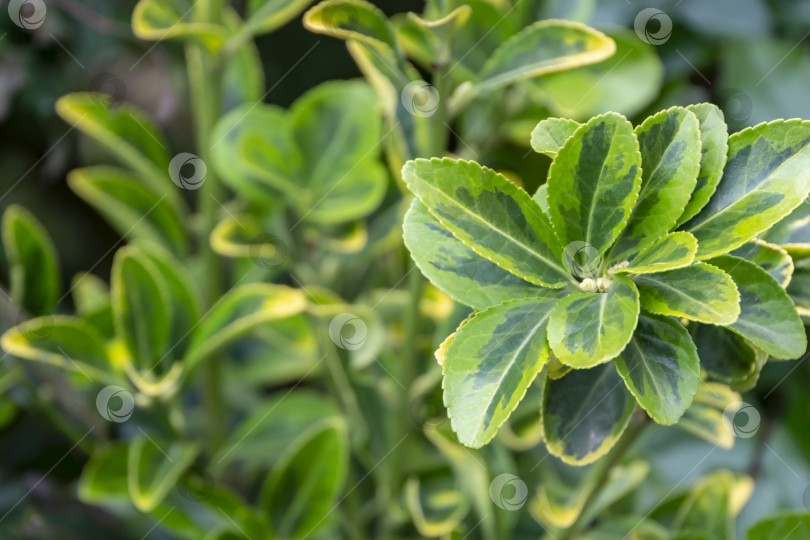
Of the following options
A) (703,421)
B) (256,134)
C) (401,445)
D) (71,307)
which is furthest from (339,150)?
(71,307)

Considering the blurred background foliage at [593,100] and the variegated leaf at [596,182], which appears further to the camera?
the blurred background foliage at [593,100]

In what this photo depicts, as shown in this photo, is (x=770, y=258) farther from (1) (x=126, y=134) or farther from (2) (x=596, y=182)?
(1) (x=126, y=134)

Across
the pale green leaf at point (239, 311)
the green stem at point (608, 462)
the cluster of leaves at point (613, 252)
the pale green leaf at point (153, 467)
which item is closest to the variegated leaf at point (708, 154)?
the cluster of leaves at point (613, 252)

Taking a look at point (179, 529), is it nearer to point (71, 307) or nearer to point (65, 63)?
point (71, 307)

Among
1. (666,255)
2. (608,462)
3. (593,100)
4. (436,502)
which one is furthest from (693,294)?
(593,100)

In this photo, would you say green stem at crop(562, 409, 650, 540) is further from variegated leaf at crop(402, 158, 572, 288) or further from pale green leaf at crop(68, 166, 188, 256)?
pale green leaf at crop(68, 166, 188, 256)

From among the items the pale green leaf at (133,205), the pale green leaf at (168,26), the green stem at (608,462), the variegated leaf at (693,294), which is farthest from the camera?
the pale green leaf at (133,205)

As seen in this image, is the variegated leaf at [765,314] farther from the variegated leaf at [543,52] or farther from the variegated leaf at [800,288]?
the variegated leaf at [543,52]
